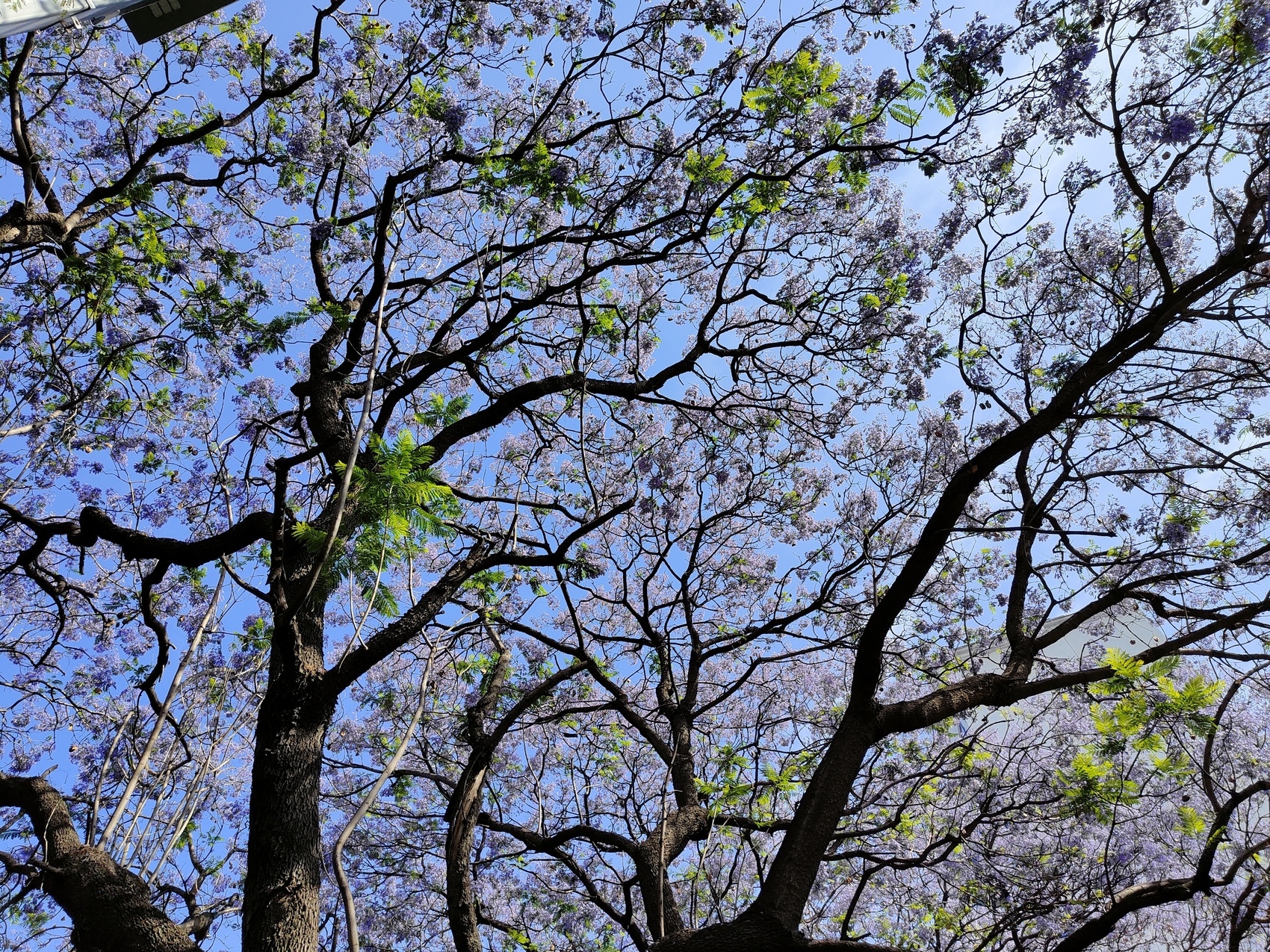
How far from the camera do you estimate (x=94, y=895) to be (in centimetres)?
306

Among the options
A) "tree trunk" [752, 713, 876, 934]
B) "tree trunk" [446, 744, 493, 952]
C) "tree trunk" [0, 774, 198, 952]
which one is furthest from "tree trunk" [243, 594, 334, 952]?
"tree trunk" [752, 713, 876, 934]

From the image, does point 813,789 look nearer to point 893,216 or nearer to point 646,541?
point 646,541

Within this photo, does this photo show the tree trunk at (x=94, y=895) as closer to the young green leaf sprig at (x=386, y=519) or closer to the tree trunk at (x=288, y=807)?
the tree trunk at (x=288, y=807)

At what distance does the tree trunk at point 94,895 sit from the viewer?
9.57 feet

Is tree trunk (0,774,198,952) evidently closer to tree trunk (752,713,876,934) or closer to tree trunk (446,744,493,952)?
tree trunk (446,744,493,952)

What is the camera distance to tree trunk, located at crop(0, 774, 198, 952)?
2.92 meters

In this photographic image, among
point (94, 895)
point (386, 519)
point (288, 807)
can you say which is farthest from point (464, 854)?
point (386, 519)

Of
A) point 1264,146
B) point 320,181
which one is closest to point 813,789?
point 1264,146

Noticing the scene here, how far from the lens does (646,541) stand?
709 cm

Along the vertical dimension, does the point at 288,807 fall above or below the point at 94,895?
above

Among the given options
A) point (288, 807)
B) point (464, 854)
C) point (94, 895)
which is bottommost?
point (94, 895)

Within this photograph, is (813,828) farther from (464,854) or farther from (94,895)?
(94,895)

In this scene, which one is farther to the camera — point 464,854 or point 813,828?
point 464,854

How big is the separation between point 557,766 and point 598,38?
558cm
